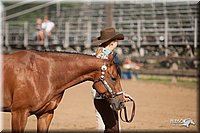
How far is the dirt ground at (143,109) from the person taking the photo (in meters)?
9.10

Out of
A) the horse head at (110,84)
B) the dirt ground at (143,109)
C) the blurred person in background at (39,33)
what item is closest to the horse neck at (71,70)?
the horse head at (110,84)

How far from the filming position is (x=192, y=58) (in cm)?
1989

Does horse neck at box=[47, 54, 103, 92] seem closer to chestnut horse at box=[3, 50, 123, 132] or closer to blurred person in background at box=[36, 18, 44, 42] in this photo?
chestnut horse at box=[3, 50, 123, 132]

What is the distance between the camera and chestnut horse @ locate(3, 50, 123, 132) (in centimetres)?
589

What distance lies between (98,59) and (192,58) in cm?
1451

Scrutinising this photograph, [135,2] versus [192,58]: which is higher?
[135,2]

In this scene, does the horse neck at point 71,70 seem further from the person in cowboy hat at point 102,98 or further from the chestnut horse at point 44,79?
the person in cowboy hat at point 102,98

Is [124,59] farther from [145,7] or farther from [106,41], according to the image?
[106,41]

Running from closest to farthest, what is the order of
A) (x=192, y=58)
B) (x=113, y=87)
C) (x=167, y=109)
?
1. (x=113, y=87)
2. (x=167, y=109)
3. (x=192, y=58)

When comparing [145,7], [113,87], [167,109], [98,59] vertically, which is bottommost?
[167,109]

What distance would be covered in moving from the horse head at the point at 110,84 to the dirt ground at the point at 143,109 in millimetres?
2993

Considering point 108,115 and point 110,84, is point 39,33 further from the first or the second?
point 110,84

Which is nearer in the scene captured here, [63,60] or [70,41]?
[63,60]

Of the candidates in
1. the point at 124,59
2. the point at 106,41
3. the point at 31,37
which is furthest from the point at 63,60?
the point at 31,37
